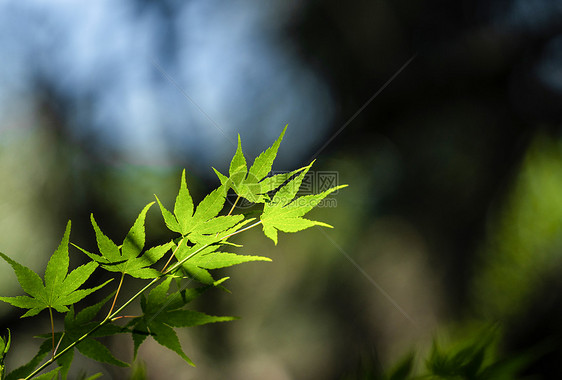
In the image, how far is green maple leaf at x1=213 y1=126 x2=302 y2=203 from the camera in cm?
19

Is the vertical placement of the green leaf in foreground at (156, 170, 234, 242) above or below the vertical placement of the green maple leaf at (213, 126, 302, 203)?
below

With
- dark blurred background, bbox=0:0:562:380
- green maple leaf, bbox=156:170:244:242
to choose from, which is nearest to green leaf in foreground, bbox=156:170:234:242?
green maple leaf, bbox=156:170:244:242

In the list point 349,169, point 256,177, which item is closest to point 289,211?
point 256,177

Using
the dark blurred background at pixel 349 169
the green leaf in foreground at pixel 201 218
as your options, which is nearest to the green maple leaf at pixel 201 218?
the green leaf in foreground at pixel 201 218

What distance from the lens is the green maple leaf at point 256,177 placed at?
0.19 m

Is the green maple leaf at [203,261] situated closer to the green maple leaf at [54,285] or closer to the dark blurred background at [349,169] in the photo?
the green maple leaf at [54,285]

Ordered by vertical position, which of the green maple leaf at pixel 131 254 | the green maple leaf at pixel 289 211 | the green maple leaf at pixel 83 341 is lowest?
the green maple leaf at pixel 83 341

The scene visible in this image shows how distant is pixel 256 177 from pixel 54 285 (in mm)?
107

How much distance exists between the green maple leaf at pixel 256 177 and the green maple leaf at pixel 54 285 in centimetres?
8

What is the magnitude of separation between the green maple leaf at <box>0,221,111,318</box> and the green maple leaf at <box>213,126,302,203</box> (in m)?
0.08

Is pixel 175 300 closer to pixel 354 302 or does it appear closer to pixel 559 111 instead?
pixel 354 302

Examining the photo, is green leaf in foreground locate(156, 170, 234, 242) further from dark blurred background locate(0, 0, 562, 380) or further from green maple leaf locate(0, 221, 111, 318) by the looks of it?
dark blurred background locate(0, 0, 562, 380)

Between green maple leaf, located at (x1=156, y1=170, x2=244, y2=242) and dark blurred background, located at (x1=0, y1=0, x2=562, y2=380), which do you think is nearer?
green maple leaf, located at (x1=156, y1=170, x2=244, y2=242)

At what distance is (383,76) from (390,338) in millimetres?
573
